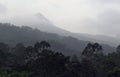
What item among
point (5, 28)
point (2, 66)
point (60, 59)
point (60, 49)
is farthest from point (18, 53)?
point (5, 28)

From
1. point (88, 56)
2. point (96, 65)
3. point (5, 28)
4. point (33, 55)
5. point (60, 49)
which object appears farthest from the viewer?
point (5, 28)

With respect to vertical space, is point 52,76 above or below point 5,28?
below

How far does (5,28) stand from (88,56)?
411ft

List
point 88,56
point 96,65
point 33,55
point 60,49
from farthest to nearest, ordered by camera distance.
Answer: point 60,49
point 88,56
point 33,55
point 96,65

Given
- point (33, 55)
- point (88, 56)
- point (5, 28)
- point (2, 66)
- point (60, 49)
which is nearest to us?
point (2, 66)

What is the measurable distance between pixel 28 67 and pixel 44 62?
8.65 ft

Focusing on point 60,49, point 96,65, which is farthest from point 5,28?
point 96,65

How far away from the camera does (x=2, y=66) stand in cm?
5459

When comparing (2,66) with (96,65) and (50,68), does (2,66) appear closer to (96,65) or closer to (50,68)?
(50,68)

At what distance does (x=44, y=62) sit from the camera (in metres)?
51.1

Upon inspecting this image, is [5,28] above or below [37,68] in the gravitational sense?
above

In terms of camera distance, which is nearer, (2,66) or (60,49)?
(2,66)

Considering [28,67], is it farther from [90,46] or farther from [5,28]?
[5,28]

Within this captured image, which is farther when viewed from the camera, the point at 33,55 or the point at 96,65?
the point at 33,55
